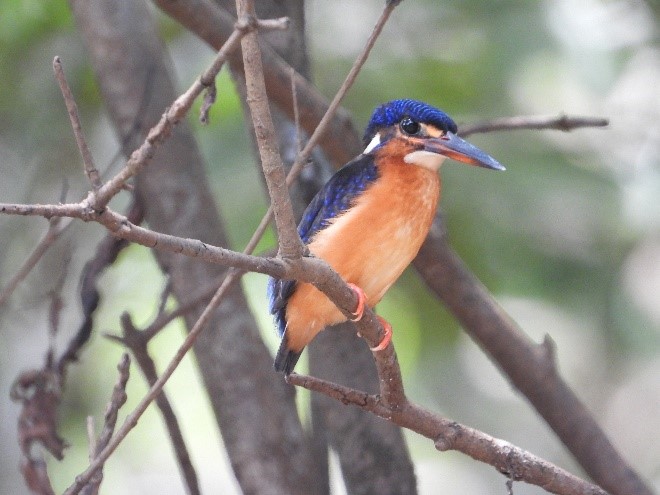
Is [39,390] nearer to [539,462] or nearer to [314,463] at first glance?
[314,463]

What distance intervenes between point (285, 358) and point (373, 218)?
1.38ft

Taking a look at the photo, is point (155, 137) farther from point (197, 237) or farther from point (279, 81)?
point (197, 237)

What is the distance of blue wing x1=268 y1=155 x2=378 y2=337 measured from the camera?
283 centimetres

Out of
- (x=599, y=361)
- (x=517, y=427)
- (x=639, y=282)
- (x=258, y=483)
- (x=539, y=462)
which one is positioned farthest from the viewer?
(x=517, y=427)

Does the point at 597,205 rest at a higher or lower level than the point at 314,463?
higher

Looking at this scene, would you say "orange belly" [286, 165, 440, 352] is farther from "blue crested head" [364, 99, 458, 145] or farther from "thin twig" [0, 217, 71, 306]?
"thin twig" [0, 217, 71, 306]

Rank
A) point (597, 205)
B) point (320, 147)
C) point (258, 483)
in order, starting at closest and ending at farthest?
point (258, 483)
point (320, 147)
point (597, 205)

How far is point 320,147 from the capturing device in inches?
136

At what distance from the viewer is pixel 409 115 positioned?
3.00 metres

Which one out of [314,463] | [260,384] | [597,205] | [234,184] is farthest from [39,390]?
[597,205]

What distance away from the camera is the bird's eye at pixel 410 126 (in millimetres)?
2986

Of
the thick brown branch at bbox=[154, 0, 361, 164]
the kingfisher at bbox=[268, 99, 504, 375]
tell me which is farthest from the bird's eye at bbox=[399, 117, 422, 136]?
the thick brown branch at bbox=[154, 0, 361, 164]

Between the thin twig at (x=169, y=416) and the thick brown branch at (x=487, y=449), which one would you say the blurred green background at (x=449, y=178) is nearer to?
the thin twig at (x=169, y=416)

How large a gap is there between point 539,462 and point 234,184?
7.94 feet
